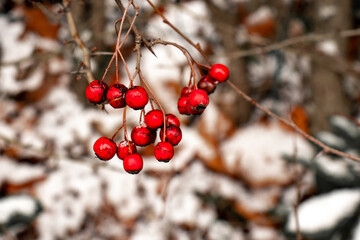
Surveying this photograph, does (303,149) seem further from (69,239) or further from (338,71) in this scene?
(69,239)

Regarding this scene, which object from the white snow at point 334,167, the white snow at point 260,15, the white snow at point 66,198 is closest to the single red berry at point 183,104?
the white snow at point 334,167

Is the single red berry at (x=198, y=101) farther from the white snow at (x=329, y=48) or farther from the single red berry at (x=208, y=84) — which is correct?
the white snow at (x=329, y=48)

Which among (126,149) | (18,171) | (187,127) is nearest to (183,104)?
(126,149)

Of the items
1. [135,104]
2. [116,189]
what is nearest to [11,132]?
[116,189]

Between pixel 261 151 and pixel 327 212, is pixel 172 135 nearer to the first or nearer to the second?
pixel 327 212

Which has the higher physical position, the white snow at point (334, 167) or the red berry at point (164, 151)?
the white snow at point (334, 167)

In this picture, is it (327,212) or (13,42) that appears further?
(13,42)
